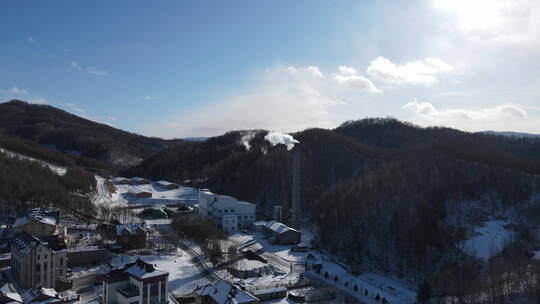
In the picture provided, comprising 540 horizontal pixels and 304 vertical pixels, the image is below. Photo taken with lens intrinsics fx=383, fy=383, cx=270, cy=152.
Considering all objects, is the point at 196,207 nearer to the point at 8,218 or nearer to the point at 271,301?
the point at 8,218

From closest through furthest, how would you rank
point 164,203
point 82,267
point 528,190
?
1. point 82,267
2. point 528,190
3. point 164,203

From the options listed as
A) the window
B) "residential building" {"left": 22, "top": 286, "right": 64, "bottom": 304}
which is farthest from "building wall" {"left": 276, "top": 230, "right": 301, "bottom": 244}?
"residential building" {"left": 22, "top": 286, "right": 64, "bottom": 304}

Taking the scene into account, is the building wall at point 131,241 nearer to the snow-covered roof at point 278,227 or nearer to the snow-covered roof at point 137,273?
the snow-covered roof at point 137,273

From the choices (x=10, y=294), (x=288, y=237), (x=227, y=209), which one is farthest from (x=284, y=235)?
(x=10, y=294)

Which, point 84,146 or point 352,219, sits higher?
point 84,146

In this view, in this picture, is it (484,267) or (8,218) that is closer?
(484,267)

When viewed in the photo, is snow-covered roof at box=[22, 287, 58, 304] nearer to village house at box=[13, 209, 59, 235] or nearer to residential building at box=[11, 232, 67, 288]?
residential building at box=[11, 232, 67, 288]

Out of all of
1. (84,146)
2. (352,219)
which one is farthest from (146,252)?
(84,146)
